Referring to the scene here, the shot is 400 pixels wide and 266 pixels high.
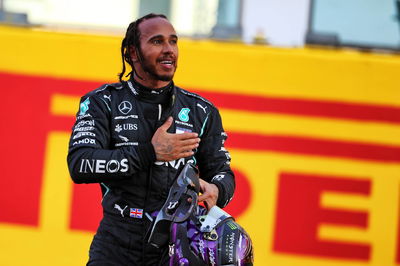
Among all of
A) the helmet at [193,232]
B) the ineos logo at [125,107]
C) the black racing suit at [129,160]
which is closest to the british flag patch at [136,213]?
the black racing suit at [129,160]

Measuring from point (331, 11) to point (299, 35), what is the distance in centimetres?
32

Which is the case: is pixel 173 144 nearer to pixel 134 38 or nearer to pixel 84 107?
pixel 84 107

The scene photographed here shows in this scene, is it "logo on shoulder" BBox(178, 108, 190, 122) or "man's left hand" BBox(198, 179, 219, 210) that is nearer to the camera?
"man's left hand" BBox(198, 179, 219, 210)

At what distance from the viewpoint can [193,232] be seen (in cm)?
349

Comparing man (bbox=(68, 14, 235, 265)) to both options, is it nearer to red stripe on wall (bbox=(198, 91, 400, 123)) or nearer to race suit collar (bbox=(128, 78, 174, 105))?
race suit collar (bbox=(128, 78, 174, 105))

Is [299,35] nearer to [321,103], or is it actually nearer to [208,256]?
[321,103]

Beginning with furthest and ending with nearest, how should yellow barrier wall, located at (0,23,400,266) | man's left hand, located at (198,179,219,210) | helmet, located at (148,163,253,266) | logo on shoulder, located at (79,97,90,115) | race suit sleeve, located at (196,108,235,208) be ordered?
yellow barrier wall, located at (0,23,400,266) < race suit sleeve, located at (196,108,235,208) < logo on shoulder, located at (79,97,90,115) < man's left hand, located at (198,179,219,210) < helmet, located at (148,163,253,266)

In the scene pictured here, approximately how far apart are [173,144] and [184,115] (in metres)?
0.32

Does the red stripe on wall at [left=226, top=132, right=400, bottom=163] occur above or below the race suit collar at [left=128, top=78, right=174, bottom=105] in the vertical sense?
below

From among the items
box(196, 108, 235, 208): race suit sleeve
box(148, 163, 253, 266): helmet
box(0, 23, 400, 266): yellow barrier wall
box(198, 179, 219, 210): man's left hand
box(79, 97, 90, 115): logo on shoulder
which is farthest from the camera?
box(0, 23, 400, 266): yellow barrier wall

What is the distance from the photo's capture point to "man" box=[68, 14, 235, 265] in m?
3.51

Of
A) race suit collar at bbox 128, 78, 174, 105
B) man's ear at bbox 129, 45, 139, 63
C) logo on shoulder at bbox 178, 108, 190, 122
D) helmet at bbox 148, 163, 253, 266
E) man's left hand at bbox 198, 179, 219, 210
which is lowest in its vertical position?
helmet at bbox 148, 163, 253, 266

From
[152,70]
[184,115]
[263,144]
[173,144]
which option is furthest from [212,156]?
[263,144]

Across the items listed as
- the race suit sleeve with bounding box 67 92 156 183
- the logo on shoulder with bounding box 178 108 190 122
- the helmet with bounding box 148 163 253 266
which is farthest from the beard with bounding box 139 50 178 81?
the helmet with bounding box 148 163 253 266
